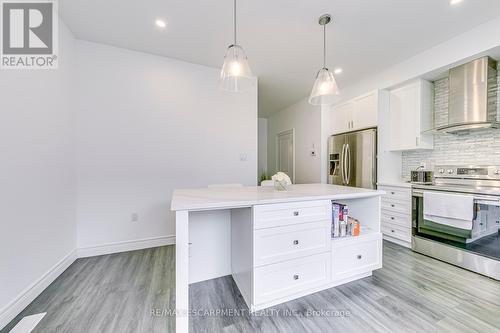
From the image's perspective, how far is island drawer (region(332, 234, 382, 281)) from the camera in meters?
1.71

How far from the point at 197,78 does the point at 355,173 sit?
3.11m

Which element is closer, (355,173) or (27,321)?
(27,321)

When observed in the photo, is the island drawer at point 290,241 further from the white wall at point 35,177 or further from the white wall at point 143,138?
the white wall at point 35,177

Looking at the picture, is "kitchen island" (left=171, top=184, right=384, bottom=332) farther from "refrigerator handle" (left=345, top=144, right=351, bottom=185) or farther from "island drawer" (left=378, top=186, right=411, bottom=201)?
"refrigerator handle" (left=345, top=144, right=351, bottom=185)

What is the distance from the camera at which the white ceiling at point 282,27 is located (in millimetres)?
1847

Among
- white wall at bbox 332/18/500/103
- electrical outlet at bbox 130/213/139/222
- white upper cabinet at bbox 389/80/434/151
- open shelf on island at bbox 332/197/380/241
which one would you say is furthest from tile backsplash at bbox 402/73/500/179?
electrical outlet at bbox 130/213/139/222

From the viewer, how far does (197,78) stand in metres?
2.96

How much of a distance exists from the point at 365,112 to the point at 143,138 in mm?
3588

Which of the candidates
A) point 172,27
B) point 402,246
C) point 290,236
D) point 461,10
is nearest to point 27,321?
point 290,236

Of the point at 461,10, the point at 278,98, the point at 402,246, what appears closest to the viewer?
the point at 461,10

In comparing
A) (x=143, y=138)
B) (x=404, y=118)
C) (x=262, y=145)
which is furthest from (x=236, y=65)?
(x=262, y=145)

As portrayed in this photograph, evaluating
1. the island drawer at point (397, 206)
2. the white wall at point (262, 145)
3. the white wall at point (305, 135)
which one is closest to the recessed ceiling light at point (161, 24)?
the white wall at point (305, 135)

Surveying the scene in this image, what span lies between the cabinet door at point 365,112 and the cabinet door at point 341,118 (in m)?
0.11

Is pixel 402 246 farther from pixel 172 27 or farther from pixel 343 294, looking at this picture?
pixel 172 27
